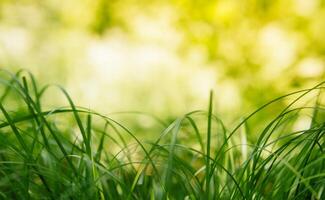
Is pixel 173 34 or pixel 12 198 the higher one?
pixel 173 34

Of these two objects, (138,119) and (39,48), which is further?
(39,48)

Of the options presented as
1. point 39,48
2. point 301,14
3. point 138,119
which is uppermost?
point 301,14

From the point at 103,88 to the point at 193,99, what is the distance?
2.21ft

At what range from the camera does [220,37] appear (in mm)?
5055

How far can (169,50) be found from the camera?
5.12 m

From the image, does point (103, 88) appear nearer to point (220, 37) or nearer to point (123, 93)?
point (123, 93)

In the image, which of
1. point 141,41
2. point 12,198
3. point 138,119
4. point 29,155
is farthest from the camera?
point 141,41

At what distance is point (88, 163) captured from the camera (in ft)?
4.55

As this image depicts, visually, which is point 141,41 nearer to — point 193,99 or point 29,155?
point 193,99

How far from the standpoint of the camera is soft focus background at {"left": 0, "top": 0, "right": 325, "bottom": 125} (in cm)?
433

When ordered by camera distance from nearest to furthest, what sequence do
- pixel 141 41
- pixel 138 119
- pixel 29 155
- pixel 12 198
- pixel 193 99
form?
pixel 29 155, pixel 12 198, pixel 138 119, pixel 193 99, pixel 141 41

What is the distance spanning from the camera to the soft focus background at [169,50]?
4328 millimetres

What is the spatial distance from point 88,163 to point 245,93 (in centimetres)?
319

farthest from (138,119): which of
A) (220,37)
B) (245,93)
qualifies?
(220,37)
